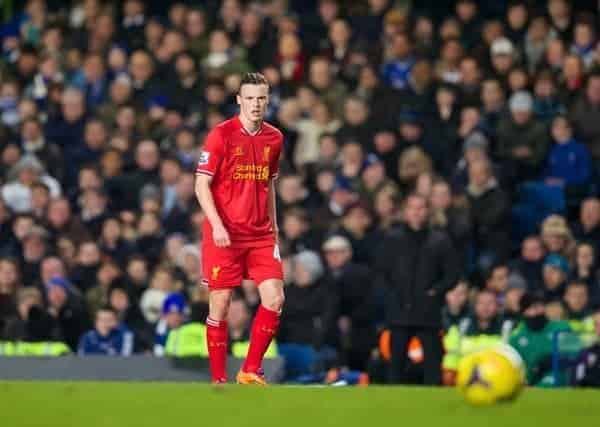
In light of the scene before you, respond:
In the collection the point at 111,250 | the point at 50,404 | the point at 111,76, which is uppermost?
the point at 111,76

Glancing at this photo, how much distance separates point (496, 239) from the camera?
55.8 ft

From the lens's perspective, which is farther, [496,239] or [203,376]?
[496,239]

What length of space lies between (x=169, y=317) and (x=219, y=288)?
4.90m

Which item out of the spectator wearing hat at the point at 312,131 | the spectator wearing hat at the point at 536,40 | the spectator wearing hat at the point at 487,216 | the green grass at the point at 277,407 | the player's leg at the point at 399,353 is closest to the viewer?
the green grass at the point at 277,407

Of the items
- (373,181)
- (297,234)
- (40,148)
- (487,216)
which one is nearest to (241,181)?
(297,234)

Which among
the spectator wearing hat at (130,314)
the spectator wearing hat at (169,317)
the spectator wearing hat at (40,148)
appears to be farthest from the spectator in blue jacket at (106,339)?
the spectator wearing hat at (40,148)

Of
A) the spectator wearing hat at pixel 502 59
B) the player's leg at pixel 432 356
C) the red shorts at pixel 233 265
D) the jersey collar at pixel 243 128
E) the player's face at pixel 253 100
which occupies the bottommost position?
the player's leg at pixel 432 356

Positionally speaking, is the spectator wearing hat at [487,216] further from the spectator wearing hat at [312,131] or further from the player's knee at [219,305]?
the player's knee at [219,305]

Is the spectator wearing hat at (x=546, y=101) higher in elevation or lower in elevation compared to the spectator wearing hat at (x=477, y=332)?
higher

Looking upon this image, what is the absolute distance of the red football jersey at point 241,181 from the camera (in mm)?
11188

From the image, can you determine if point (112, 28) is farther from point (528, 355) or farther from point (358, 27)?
point (528, 355)

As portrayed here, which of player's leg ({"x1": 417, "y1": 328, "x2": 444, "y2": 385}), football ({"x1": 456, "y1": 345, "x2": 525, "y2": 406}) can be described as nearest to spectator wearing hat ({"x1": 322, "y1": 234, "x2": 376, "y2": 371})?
player's leg ({"x1": 417, "y1": 328, "x2": 444, "y2": 385})

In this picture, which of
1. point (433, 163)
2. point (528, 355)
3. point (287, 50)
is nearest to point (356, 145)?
point (433, 163)

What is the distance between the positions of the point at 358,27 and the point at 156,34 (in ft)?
7.66
